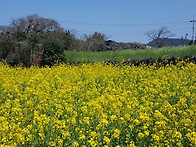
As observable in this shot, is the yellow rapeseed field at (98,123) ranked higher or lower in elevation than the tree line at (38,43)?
lower

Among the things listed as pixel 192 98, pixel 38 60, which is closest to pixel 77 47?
pixel 38 60

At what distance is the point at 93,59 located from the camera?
19.2 meters

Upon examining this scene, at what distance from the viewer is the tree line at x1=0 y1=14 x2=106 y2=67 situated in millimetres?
20234

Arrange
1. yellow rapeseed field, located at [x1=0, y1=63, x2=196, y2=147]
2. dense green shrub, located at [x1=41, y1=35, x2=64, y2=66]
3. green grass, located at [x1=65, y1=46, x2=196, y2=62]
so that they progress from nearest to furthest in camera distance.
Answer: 1. yellow rapeseed field, located at [x1=0, y1=63, x2=196, y2=147]
2. green grass, located at [x1=65, y1=46, x2=196, y2=62]
3. dense green shrub, located at [x1=41, y1=35, x2=64, y2=66]

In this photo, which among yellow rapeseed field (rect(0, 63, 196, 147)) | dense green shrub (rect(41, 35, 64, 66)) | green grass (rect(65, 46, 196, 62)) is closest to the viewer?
yellow rapeseed field (rect(0, 63, 196, 147))

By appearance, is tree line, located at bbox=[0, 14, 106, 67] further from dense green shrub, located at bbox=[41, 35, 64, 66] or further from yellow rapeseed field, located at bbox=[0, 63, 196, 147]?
yellow rapeseed field, located at bbox=[0, 63, 196, 147]

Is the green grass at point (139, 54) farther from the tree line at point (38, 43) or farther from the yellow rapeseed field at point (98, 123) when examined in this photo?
the yellow rapeseed field at point (98, 123)

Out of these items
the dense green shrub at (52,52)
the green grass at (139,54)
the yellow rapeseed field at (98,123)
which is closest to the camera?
the yellow rapeseed field at (98,123)

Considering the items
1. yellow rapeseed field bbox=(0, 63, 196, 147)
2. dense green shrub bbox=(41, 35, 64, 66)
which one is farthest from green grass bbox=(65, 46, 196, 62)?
yellow rapeseed field bbox=(0, 63, 196, 147)

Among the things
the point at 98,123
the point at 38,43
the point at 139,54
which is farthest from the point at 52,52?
the point at 98,123

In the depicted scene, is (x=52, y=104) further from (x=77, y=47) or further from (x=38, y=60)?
(x=77, y=47)

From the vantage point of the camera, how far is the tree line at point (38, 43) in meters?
20.2

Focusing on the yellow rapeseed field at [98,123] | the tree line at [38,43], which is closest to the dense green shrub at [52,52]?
the tree line at [38,43]

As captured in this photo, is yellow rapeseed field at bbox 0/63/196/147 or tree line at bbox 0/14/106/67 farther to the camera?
tree line at bbox 0/14/106/67
